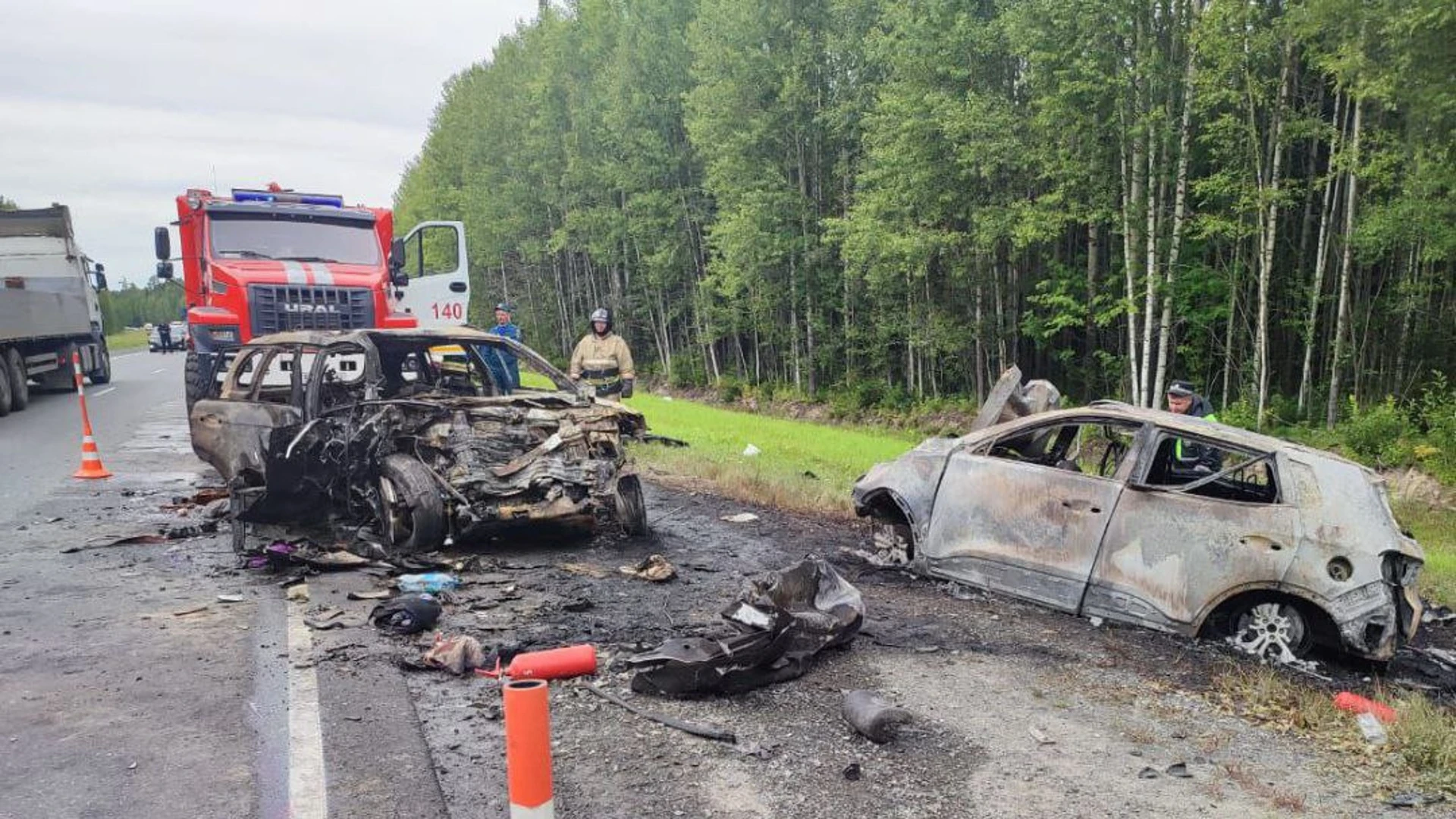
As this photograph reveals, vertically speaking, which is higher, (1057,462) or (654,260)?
(654,260)

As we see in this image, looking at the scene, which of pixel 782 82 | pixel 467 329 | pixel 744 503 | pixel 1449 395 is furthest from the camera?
pixel 782 82

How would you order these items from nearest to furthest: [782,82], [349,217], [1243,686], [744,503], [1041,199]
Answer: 1. [1243,686]
2. [744,503]
3. [349,217]
4. [1041,199]
5. [782,82]

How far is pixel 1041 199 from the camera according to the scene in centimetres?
1698

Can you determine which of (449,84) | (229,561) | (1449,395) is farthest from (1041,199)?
(449,84)

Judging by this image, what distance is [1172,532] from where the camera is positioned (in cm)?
545

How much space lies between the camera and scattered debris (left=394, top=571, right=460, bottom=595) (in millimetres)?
5809

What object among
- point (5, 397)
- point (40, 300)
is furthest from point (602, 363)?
point (40, 300)

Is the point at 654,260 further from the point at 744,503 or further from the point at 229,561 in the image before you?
the point at 229,561

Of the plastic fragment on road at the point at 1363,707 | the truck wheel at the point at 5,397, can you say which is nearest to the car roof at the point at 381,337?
the plastic fragment on road at the point at 1363,707

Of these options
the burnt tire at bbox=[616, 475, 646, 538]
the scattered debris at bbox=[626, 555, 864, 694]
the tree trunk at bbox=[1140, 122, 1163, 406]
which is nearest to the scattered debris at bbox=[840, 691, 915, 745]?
the scattered debris at bbox=[626, 555, 864, 694]

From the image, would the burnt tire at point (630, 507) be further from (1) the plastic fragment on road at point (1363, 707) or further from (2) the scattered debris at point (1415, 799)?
(2) the scattered debris at point (1415, 799)

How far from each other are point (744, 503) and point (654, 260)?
71.4ft

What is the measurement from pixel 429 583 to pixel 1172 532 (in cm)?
466

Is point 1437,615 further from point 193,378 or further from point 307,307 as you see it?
point 193,378
